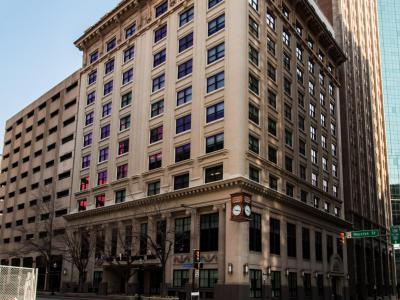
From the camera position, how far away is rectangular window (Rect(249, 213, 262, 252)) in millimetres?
45422

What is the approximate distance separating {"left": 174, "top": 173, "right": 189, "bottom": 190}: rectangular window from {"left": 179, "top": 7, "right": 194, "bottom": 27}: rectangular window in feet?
60.9

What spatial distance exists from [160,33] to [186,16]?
16.2 feet

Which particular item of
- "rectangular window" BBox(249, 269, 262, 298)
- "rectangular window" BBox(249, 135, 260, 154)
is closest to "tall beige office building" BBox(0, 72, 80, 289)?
"rectangular window" BBox(249, 269, 262, 298)

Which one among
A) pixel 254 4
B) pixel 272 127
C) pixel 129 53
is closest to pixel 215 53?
pixel 254 4

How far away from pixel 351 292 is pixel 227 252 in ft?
109

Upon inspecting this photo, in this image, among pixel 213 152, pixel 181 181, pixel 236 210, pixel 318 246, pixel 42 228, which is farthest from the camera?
pixel 42 228

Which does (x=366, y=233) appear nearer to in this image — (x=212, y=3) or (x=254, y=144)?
(x=254, y=144)

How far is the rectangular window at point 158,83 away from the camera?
5769cm

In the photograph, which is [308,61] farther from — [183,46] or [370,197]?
[370,197]

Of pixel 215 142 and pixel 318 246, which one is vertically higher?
pixel 215 142

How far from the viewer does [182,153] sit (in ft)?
170

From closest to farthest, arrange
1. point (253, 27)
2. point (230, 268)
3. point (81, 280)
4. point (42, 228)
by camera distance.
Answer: point (230, 268) < point (253, 27) < point (81, 280) < point (42, 228)

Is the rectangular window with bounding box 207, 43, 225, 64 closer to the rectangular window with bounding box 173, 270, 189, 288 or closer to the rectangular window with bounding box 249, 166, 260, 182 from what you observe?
the rectangular window with bounding box 249, 166, 260, 182

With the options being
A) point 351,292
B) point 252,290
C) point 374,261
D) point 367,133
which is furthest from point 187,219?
point 367,133
